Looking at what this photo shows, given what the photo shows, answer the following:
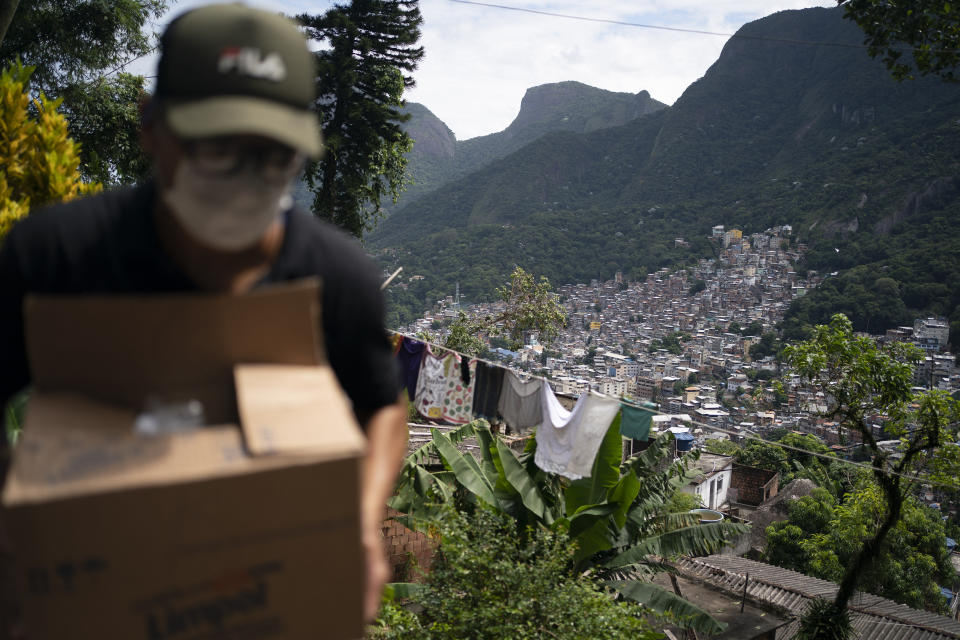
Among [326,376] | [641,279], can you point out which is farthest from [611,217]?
[326,376]

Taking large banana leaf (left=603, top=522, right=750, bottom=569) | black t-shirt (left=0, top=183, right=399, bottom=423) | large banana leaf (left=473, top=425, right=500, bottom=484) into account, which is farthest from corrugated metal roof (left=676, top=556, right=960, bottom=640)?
black t-shirt (left=0, top=183, right=399, bottom=423)

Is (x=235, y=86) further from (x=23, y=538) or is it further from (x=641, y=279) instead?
(x=641, y=279)

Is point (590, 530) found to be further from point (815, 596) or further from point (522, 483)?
point (815, 596)

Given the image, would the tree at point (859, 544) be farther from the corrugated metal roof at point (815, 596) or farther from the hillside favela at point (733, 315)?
the corrugated metal roof at point (815, 596)

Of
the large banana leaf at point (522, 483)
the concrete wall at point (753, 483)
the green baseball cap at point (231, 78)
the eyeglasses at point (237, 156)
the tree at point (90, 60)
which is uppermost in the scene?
the tree at point (90, 60)

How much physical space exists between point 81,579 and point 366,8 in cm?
1748

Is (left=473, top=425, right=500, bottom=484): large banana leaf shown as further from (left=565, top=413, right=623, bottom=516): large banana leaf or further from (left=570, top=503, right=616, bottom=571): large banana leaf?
(left=570, top=503, right=616, bottom=571): large banana leaf

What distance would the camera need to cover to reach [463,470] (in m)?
7.91

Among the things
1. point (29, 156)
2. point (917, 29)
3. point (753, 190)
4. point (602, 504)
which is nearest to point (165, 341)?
point (29, 156)

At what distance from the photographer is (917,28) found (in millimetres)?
9602

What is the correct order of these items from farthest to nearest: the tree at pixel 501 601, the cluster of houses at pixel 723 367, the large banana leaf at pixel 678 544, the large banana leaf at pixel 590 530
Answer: the cluster of houses at pixel 723 367 < the large banana leaf at pixel 678 544 < the large banana leaf at pixel 590 530 < the tree at pixel 501 601

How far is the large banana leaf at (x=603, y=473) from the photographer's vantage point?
8148 millimetres

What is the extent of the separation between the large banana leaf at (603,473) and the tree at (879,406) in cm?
704

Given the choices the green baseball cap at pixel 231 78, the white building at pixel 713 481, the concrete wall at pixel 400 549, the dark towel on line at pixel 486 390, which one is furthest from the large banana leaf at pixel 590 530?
the white building at pixel 713 481
